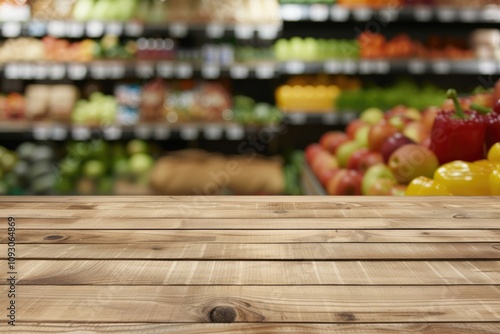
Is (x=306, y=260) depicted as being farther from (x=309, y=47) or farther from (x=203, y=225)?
(x=309, y=47)

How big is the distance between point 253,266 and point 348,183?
1.50 metres

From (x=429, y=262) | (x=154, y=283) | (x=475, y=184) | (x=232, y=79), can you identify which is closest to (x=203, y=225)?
(x=154, y=283)

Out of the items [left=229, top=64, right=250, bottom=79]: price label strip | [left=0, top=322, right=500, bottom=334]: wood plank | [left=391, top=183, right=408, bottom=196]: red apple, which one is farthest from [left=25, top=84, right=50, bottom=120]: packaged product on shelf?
[left=0, top=322, right=500, bottom=334]: wood plank

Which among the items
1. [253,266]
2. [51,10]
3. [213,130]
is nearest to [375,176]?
[253,266]

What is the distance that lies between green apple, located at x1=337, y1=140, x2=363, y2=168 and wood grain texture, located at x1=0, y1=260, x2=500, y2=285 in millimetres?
1843

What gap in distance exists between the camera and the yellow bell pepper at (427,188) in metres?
1.72

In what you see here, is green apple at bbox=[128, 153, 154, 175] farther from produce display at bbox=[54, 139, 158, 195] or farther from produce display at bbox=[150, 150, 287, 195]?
produce display at bbox=[150, 150, 287, 195]

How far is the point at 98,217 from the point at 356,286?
2.15 ft

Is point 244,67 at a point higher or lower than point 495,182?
higher

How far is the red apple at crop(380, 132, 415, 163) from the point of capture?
2221 mm

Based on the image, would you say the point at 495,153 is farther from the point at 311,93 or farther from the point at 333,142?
the point at 311,93

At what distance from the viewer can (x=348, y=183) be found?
2.42 meters

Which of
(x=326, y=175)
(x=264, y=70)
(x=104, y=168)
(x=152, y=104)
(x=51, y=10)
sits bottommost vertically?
(x=104, y=168)

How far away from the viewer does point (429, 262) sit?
99 cm
